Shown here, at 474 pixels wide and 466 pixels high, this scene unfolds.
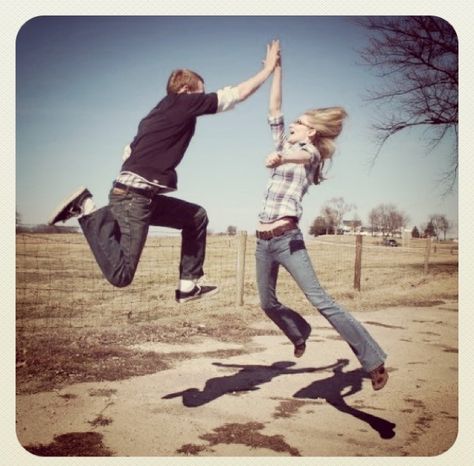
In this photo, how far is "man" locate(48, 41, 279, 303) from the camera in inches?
79.1

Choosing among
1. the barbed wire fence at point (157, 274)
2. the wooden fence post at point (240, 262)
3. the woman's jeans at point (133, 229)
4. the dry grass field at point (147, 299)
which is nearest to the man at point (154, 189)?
the woman's jeans at point (133, 229)

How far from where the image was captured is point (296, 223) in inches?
92.4

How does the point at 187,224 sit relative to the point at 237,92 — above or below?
below

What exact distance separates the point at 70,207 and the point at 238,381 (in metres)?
1.64

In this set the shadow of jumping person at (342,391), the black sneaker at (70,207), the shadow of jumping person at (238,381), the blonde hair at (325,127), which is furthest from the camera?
the shadow of jumping person at (238,381)

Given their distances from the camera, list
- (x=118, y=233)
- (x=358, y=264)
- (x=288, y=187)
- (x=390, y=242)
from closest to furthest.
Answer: (x=118, y=233), (x=288, y=187), (x=390, y=242), (x=358, y=264)

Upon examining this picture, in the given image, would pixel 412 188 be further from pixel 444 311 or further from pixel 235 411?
pixel 235 411

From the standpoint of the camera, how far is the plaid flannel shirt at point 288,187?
2.31 m

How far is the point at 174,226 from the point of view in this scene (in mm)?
2271

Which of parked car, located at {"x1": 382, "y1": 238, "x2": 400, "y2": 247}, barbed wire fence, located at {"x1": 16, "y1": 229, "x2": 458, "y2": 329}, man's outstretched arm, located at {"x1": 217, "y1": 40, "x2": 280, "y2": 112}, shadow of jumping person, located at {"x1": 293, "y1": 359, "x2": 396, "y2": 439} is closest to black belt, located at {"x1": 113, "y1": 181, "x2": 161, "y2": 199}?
barbed wire fence, located at {"x1": 16, "y1": 229, "x2": 458, "y2": 329}

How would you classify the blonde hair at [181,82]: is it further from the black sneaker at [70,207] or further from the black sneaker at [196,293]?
the black sneaker at [196,293]

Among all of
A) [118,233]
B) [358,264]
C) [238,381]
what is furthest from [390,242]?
[118,233]

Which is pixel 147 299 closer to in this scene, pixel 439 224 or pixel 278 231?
pixel 278 231
